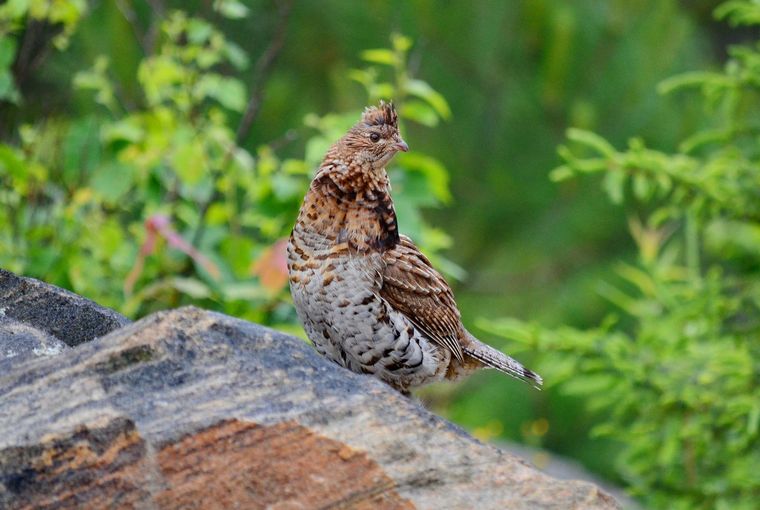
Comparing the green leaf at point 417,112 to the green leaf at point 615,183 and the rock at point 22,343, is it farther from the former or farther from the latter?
the rock at point 22,343

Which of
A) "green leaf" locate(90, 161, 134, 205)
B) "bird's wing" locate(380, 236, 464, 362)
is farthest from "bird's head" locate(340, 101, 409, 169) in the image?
"green leaf" locate(90, 161, 134, 205)

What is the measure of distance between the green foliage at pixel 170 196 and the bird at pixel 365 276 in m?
1.09

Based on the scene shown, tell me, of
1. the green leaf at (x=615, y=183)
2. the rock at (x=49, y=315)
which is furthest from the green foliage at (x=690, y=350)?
the rock at (x=49, y=315)

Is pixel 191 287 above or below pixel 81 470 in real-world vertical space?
above

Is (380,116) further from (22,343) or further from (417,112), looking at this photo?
(417,112)

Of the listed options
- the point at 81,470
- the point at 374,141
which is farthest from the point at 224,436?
the point at 374,141

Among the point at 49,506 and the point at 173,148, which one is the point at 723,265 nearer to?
the point at 173,148

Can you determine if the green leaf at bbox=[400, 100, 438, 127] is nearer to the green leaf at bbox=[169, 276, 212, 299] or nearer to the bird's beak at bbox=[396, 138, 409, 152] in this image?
the green leaf at bbox=[169, 276, 212, 299]

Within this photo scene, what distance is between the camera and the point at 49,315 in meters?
3.10

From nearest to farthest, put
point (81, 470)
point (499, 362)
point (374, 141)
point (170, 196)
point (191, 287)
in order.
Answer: point (81, 470), point (374, 141), point (499, 362), point (191, 287), point (170, 196)

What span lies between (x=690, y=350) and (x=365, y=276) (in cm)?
246

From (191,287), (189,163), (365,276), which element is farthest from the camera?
(189,163)

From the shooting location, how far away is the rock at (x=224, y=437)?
2.42 metres

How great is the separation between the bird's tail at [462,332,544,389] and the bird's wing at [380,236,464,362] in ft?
0.15
